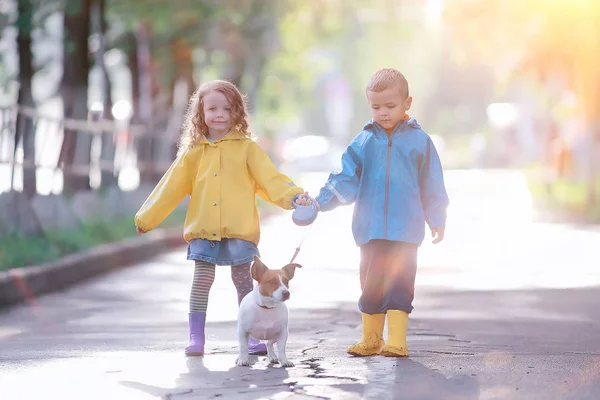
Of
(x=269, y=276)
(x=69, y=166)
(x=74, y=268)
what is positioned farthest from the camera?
(x=69, y=166)

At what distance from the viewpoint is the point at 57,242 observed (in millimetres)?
15109

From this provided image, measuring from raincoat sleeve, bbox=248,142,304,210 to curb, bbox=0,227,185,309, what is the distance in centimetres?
428

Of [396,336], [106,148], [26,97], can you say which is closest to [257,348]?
[396,336]

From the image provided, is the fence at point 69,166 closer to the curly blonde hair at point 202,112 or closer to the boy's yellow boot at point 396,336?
the curly blonde hair at point 202,112

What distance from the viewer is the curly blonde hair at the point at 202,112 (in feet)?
25.3

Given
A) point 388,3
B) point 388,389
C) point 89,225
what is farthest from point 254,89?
point 388,389

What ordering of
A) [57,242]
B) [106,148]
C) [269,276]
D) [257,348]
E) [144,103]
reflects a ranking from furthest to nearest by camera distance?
[144,103] → [106,148] → [57,242] → [257,348] → [269,276]

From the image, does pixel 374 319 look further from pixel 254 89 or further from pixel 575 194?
pixel 254 89

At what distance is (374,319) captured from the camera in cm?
760

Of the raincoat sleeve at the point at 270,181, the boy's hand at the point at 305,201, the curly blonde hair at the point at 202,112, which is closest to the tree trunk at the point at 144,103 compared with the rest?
the curly blonde hair at the point at 202,112

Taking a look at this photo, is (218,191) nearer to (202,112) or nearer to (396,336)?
(202,112)

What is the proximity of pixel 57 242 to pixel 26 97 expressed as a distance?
3933 mm

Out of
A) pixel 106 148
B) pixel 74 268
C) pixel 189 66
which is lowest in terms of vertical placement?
pixel 74 268

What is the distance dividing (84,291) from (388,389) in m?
6.86
